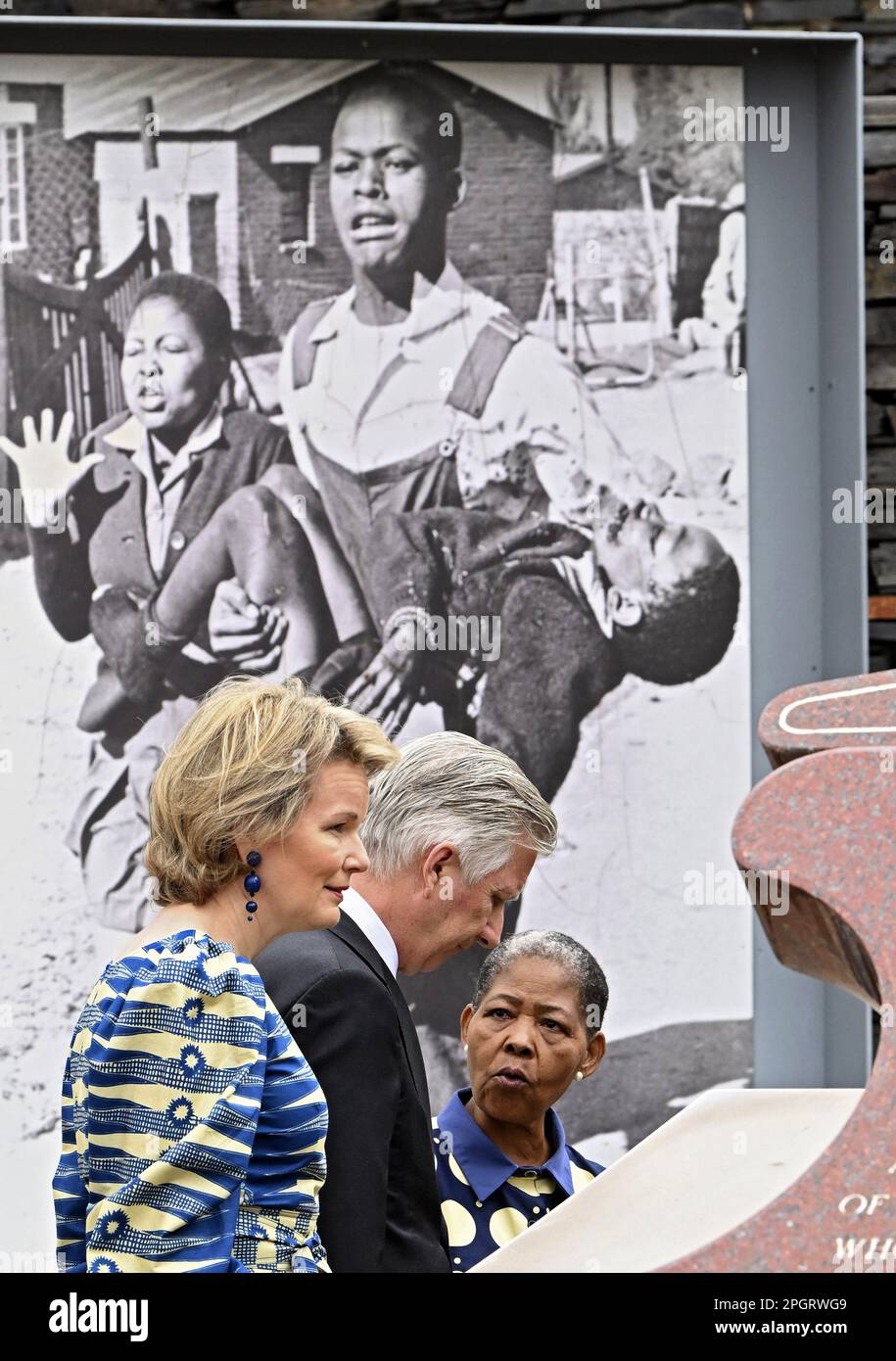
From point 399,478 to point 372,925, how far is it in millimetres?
2300

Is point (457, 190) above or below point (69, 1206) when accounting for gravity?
above

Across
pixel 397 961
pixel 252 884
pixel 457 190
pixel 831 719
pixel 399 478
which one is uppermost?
pixel 457 190

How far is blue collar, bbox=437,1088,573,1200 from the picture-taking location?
2.79m

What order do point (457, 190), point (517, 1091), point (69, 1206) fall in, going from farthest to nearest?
point (457, 190), point (517, 1091), point (69, 1206)

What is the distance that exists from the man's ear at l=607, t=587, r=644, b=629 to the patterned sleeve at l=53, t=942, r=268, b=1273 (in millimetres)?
2871

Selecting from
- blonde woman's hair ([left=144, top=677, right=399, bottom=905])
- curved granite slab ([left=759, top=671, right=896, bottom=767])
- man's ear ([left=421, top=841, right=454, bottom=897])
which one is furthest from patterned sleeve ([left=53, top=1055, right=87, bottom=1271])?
curved granite slab ([left=759, top=671, right=896, bottom=767])

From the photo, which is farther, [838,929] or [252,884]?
[252,884]

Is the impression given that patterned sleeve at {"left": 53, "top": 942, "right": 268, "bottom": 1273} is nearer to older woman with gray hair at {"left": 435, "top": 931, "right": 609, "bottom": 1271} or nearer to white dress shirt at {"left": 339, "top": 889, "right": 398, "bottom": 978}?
white dress shirt at {"left": 339, "top": 889, "right": 398, "bottom": 978}

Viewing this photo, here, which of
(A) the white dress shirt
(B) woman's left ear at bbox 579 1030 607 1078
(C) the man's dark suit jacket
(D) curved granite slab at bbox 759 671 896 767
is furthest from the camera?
(B) woman's left ear at bbox 579 1030 607 1078

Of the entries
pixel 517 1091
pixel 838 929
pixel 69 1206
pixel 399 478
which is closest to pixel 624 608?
pixel 399 478

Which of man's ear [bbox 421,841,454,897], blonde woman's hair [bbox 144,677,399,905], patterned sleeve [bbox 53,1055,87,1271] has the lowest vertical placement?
patterned sleeve [bbox 53,1055,87,1271]

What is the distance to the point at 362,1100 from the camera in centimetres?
209

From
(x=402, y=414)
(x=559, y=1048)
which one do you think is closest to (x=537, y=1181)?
(x=559, y=1048)

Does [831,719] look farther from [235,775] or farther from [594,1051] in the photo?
[594,1051]
